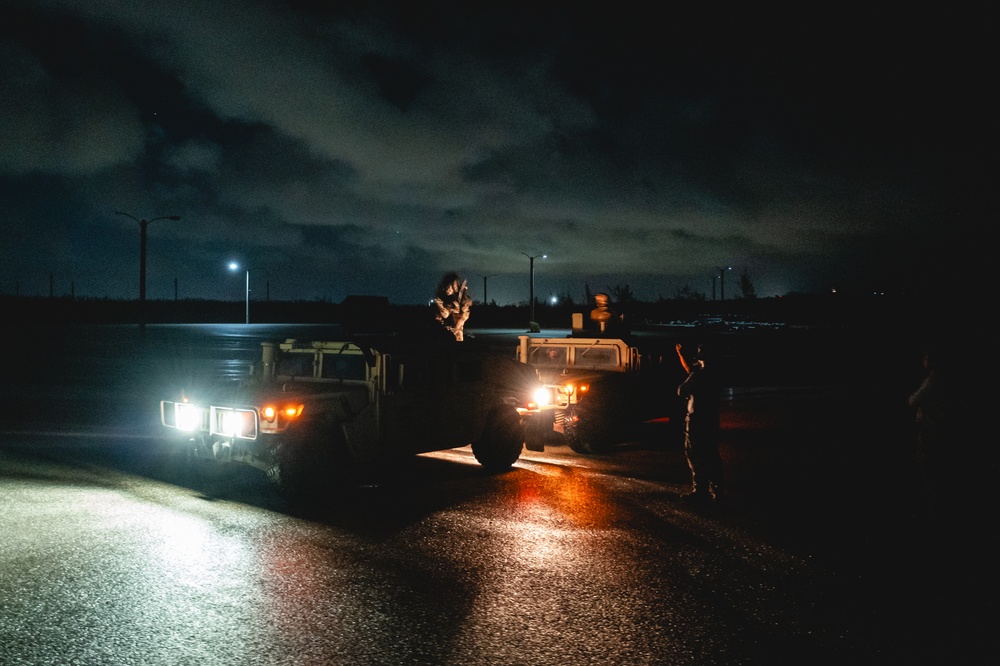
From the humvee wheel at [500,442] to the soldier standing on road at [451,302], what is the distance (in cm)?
900

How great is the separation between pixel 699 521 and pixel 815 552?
1.23 meters

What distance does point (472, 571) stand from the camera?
5.96 m

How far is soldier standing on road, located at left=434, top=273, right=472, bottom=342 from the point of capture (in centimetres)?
1927

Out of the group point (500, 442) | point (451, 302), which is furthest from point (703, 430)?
point (451, 302)

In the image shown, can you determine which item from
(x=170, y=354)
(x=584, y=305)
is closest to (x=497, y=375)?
(x=170, y=354)

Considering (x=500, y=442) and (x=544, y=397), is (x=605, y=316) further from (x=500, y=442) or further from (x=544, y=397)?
(x=500, y=442)

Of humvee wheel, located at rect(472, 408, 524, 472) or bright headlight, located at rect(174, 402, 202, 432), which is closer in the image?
bright headlight, located at rect(174, 402, 202, 432)

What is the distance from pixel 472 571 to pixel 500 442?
4229mm

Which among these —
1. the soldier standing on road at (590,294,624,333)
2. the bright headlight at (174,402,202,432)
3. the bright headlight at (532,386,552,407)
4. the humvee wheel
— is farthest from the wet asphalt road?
the soldier standing on road at (590,294,624,333)

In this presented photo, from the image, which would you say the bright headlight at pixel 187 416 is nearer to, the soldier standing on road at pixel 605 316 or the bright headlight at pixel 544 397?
the bright headlight at pixel 544 397

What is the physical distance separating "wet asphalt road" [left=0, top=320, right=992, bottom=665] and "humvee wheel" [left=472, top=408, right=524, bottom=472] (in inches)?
9.7

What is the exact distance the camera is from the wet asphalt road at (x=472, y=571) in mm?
4547

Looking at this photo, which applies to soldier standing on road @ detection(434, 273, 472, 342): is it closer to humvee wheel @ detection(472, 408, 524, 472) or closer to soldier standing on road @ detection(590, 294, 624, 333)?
soldier standing on road @ detection(590, 294, 624, 333)

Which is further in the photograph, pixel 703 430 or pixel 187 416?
pixel 187 416
